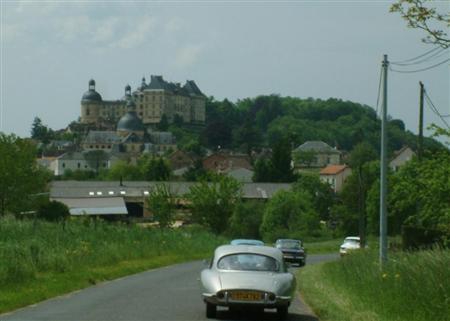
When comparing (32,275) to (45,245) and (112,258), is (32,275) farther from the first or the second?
(112,258)

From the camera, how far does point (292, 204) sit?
320 feet

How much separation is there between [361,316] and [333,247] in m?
57.4

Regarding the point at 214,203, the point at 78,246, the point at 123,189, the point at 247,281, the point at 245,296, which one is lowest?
the point at 214,203

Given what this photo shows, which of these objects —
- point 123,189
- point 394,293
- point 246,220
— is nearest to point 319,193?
point 123,189

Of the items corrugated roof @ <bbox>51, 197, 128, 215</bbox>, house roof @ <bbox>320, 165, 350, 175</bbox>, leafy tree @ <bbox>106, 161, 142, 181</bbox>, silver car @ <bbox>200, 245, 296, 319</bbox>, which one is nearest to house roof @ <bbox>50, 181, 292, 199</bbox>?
corrugated roof @ <bbox>51, 197, 128, 215</bbox>

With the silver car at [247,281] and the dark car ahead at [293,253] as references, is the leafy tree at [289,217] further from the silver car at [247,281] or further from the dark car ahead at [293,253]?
the silver car at [247,281]

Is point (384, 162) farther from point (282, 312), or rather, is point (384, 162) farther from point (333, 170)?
point (333, 170)

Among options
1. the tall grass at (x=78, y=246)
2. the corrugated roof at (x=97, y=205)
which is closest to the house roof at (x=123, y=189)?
the corrugated roof at (x=97, y=205)

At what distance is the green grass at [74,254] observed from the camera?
1011 inches

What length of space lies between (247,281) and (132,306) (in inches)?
143

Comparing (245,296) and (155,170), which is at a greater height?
(155,170)

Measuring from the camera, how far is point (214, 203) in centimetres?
9394

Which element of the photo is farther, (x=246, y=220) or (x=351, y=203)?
(x=351, y=203)

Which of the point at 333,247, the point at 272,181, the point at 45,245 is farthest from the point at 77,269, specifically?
the point at 272,181
